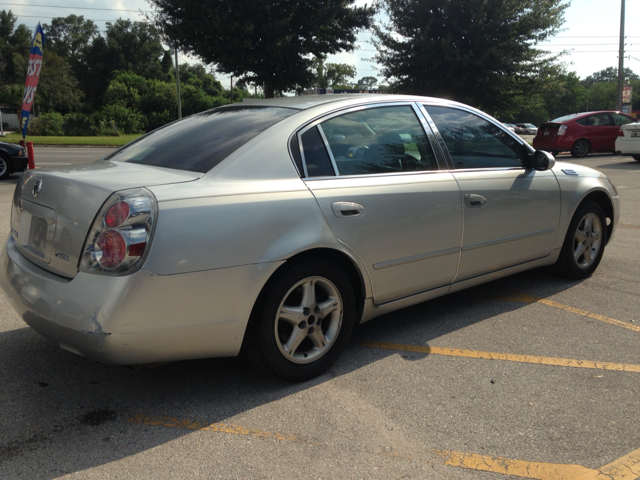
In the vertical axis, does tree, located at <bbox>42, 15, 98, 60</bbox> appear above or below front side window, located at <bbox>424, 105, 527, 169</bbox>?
above

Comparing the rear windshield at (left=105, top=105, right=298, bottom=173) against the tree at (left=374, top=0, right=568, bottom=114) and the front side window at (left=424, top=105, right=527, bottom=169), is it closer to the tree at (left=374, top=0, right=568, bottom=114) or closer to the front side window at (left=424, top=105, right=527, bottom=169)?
the front side window at (left=424, top=105, right=527, bottom=169)

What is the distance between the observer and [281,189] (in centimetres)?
293

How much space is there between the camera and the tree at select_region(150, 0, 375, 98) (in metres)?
19.8

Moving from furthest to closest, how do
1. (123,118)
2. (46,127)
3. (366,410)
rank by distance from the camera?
1. (123,118)
2. (46,127)
3. (366,410)

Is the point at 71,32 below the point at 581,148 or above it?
above

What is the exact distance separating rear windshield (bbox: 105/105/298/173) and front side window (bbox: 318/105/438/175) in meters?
0.32

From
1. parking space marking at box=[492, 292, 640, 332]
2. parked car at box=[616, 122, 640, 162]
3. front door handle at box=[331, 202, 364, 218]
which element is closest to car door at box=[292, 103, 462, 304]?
front door handle at box=[331, 202, 364, 218]

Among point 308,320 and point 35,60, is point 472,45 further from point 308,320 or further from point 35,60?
point 308,320

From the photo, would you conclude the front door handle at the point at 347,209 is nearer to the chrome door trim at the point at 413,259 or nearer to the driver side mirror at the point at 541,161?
the chrome door trim at the point at 413,259

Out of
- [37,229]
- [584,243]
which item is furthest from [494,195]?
[37,229]

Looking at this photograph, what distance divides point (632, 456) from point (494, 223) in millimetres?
1846

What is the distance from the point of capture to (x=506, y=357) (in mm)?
3465

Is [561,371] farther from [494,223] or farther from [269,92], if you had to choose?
[269,92]

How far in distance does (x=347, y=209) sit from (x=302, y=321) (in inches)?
26.3
